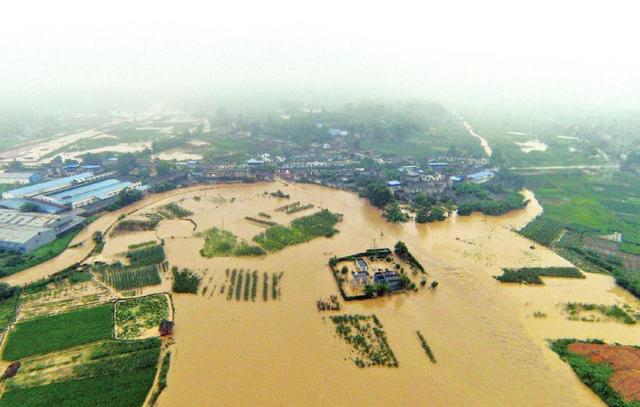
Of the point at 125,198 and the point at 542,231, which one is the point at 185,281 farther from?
the point at 542,231

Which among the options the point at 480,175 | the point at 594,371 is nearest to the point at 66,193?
the point at 594,371

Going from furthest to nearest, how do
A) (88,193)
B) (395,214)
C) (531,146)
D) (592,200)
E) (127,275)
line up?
(531,146) → (592,200) → (88,193) → (395,214) → (127,275)

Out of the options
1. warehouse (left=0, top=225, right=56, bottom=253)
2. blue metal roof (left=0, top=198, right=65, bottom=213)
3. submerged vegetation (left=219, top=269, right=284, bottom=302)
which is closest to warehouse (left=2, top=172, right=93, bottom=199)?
blue metal roof (left=0, top=198, right=65, bottom=213)

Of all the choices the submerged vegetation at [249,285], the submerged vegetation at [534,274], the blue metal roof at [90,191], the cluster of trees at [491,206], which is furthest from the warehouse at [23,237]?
the cluster of trees at [491,206]

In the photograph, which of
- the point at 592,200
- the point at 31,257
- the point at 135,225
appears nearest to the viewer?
the point at 31,257

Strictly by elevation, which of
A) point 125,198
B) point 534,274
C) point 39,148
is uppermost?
point 534,274

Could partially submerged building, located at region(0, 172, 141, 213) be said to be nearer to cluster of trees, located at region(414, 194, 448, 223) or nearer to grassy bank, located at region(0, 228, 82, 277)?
grassy bank, located at region(0, 228, 82, 277)
